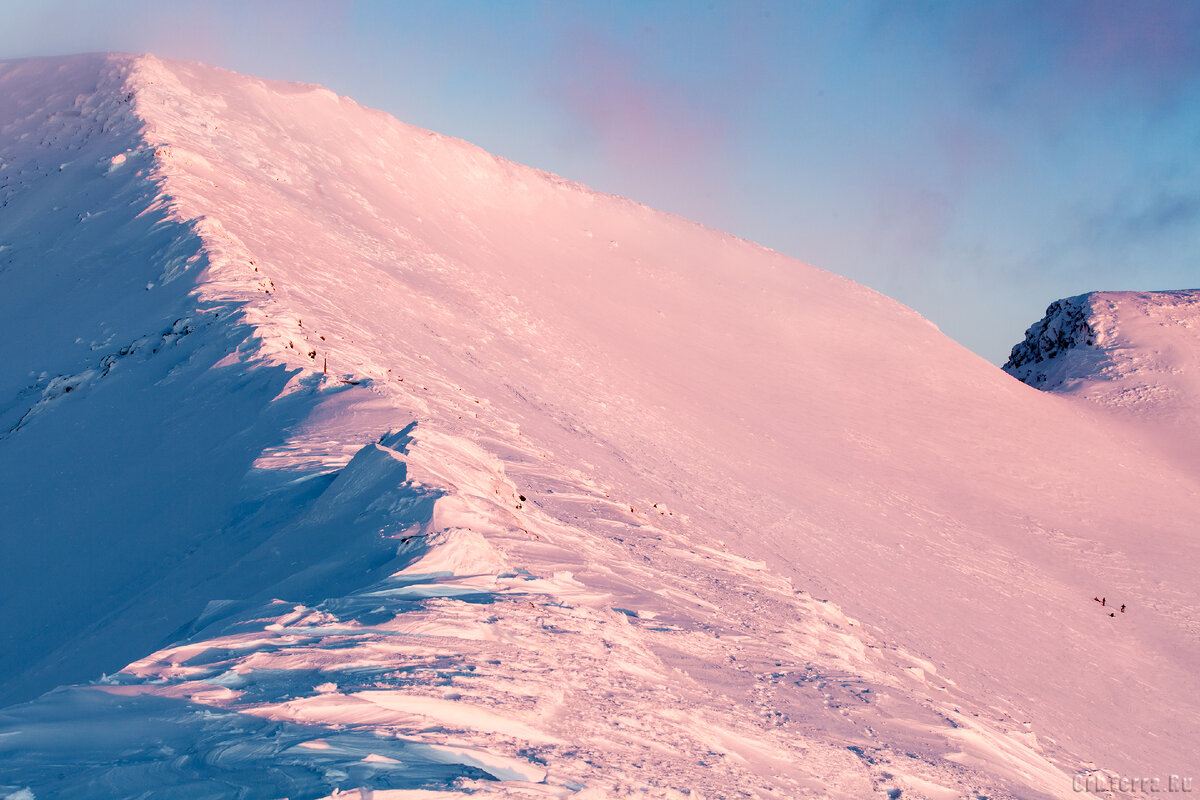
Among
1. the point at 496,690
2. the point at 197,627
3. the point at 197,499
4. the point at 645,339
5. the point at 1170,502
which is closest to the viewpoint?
the point at 496,690

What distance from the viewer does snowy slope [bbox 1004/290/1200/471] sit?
29.2 m

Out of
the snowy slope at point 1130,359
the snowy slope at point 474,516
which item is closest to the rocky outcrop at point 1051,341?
the snowy slope at point 1130,359

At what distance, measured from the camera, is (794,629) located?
6.92 m

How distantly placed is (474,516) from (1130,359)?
35372mm

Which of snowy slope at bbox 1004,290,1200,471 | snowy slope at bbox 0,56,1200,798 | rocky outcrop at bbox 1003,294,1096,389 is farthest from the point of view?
rocky outcrop at bbox 1003,294,1096,389

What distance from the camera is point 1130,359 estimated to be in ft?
109

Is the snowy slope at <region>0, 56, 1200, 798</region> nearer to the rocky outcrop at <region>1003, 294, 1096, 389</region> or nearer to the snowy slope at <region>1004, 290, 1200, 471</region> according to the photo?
the snowy slope at <region>1004, 290, 1200, 471</region>

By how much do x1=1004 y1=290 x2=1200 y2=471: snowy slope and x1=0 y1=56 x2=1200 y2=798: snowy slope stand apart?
14.8ft

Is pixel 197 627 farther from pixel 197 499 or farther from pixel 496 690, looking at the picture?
pixel 197 499

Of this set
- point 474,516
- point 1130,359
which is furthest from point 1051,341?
point 474,516

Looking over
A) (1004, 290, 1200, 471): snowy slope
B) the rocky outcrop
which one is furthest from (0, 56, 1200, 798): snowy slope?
the rocky outcrop

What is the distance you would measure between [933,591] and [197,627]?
1121cm

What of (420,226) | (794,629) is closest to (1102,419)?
(420,226)

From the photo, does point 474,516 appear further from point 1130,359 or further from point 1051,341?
point 1051,341
